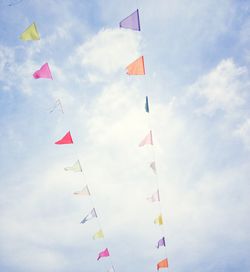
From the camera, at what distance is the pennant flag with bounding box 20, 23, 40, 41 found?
32.2 ft

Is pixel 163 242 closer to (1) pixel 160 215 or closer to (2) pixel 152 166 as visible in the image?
(1) pixel 160 215

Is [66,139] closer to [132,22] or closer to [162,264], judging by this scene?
[132,22]

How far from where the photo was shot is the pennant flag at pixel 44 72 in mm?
10758

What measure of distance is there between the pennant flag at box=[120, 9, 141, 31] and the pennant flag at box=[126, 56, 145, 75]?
1219 millimetres

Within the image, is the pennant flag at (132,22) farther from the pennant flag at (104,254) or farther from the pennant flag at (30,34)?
the pennant flag at (104,254)

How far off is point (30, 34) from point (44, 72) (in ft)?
4.50

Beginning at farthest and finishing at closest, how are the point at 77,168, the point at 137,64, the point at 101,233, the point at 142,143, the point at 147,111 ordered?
the point at 101,233 → the point at 77,168 → the point at 142,143 → the point at 147,111 → the point at 137,64

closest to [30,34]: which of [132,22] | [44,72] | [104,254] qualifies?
[44,72]

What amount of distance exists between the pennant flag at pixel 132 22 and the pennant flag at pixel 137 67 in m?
1.22

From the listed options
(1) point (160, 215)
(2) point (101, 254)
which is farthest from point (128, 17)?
(2) point (101, 254)

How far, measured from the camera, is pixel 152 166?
13789mm

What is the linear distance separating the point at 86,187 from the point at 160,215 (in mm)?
4059

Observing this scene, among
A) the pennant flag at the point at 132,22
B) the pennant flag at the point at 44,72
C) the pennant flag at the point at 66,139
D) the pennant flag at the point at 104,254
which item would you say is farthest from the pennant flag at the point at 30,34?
the pennant flag at the point at 104,254

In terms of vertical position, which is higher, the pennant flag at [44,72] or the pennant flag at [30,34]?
the pennant flag at [30,34]
